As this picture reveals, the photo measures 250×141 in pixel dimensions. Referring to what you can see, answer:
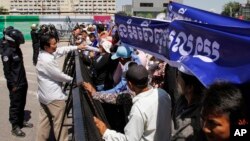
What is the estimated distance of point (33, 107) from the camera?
919cm

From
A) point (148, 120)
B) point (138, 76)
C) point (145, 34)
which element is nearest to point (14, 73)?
point (145, 34)

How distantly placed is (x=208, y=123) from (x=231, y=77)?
399 mm

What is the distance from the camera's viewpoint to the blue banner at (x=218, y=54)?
236cm

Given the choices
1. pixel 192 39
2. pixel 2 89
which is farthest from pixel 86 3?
pixel 192 39

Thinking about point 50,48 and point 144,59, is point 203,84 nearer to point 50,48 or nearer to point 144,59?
point 144,59

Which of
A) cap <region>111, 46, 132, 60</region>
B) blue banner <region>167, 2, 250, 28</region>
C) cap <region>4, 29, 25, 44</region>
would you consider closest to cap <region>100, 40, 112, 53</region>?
cap <region>111, 46, 132, 60</region>

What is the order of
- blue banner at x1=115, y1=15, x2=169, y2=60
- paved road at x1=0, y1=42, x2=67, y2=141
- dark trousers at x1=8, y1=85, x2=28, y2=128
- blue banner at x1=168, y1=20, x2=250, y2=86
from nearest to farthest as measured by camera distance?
blue banner at x1=168, y1=20, x2=250, y2=86, blue banner at x1=115, y1=15, x2=169, y2=60, paved road at x1=0, y1=42, x2=67, y2=141, dark trousers at x1=8, y1=85, x2=28, y2=128

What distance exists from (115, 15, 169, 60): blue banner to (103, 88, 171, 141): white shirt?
0.51 m

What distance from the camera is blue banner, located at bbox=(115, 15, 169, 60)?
3.94m

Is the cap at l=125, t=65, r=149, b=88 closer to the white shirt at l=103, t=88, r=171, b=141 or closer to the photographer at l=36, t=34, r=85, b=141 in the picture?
the white shirt at l=103, t=88, r=171, b=141

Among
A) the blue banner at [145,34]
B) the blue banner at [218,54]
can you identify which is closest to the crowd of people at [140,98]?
the blue banner at [218,54]

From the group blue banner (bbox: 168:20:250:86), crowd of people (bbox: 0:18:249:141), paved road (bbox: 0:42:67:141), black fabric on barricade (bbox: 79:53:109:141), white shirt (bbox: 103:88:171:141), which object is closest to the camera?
crowd of people (bbox: 0:18:249:141)

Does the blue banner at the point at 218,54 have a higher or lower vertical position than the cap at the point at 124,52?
higher

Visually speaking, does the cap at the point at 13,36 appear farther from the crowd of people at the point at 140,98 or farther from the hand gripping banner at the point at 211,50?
the hand gripping banner at the point at 211,50
